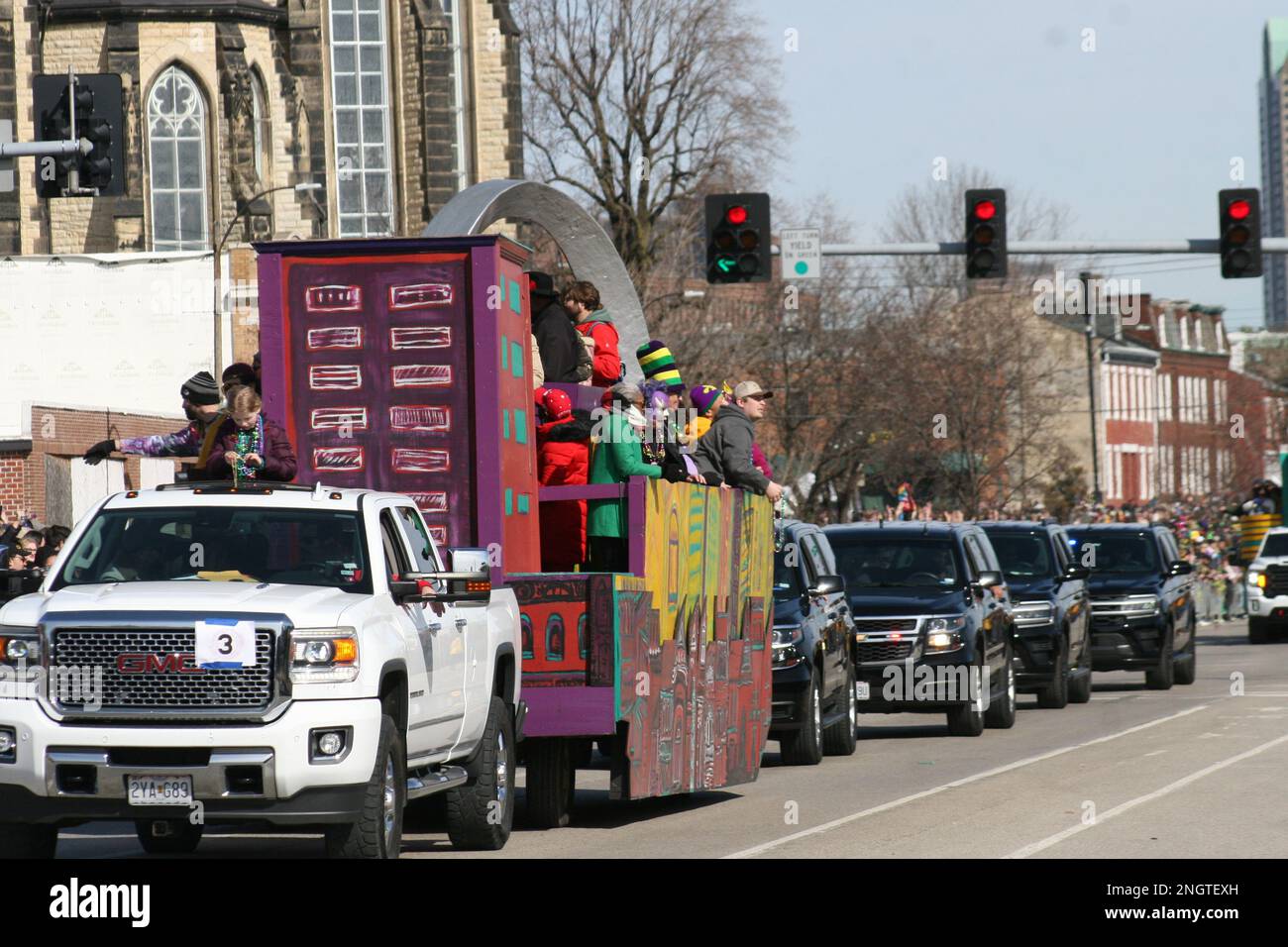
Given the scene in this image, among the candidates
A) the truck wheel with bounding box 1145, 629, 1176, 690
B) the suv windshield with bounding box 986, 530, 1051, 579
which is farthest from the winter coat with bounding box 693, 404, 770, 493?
the truck wheel with bounding box 1145, 629, 1176, 690

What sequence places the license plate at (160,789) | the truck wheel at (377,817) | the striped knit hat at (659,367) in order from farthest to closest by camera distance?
the striped knit hat at (659,367), the truck wheel at (377,817), the license plate at (160,789)

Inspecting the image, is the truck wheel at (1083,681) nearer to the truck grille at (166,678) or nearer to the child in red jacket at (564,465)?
the child in red jacket at (564,465)

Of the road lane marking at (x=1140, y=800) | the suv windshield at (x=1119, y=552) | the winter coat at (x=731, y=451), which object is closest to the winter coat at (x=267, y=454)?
the road lane marking at (x=1140, y=800)

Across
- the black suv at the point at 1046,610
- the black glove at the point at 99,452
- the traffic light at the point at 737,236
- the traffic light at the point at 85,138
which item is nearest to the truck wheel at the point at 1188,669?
the black suv at the point at 1046,610

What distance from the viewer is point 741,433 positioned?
15.9 meters

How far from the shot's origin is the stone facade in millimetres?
47438

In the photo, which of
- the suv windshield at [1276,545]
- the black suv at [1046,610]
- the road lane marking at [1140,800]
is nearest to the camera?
the road lane marking at [1140,800]

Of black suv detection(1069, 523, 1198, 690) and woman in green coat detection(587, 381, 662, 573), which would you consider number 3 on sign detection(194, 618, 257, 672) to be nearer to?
woman in green coat detection(587, 381, 662, 573)

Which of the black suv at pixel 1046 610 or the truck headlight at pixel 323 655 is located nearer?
the truck headlight at pixel 323 655

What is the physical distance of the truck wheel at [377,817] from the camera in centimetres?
1011

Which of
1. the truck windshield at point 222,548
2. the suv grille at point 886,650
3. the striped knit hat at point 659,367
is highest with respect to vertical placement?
the striped knit hat at point 659,367

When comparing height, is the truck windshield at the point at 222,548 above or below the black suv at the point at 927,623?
above

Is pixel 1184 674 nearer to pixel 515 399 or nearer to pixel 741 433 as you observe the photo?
pixel 741 433

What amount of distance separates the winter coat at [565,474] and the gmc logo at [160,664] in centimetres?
433
